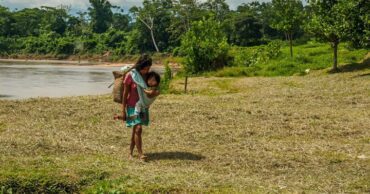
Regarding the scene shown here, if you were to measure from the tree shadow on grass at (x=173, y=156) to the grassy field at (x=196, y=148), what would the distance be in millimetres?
21

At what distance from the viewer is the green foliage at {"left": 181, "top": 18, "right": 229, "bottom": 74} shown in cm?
3250

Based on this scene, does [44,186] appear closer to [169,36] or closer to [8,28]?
[169,36]

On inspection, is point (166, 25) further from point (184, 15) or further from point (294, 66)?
point (294, 66)

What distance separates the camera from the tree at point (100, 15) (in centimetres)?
12829

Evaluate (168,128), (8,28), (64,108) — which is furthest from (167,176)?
(8,28)

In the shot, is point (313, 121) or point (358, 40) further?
point (358, 40)

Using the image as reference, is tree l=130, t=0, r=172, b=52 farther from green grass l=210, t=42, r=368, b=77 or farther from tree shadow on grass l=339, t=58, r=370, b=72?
tree shadow on grass l=339, t=58, r=370, b=72

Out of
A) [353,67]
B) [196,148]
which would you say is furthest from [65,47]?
[196,148]

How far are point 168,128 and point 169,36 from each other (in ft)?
285

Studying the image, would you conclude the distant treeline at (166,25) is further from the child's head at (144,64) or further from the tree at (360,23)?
the child's head at (144,64)

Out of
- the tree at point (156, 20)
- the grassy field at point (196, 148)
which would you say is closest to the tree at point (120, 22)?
the tree at point (156, 20)

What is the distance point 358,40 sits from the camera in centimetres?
3117

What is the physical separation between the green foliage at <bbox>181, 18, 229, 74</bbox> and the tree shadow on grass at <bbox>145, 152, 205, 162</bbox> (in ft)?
65.7

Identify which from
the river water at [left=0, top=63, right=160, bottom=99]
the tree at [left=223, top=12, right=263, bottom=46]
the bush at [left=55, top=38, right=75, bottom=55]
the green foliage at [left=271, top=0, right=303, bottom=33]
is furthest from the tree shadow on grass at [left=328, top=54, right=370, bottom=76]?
the bush at [left=55, top=38, right=75, bottom=55]
